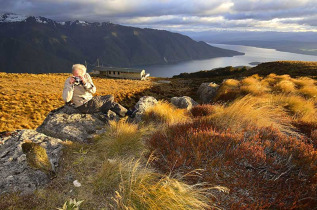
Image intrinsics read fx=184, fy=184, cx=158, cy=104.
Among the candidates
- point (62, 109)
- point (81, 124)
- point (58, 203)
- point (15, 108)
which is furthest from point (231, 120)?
point (15, 108)

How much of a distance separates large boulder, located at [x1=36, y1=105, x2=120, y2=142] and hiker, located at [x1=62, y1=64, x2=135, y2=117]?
0.26 meters

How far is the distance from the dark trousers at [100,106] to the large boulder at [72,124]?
19 centimetres

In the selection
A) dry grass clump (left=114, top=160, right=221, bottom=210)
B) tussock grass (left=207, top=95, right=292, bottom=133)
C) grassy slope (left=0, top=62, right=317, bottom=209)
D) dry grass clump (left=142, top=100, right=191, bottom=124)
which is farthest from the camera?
dry grass clump (left=142, top=100, right=191, bottom=124)

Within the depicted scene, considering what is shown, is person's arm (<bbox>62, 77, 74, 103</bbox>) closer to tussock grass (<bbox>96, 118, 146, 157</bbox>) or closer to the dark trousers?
the dark trousers

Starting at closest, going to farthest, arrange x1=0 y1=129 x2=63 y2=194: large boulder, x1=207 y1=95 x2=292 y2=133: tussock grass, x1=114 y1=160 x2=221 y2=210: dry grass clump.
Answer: x1=114 y1=160 x2=221 y2=210: dry grass clump → x1=0 y1=129 x2=63 y2=194: large boulder → x1=207 y1=95 x2=292 y2=133: tussock grass

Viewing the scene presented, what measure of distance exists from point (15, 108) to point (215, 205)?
1412 cm

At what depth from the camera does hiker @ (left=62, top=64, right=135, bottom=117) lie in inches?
252

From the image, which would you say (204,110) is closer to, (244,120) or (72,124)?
(244,120)

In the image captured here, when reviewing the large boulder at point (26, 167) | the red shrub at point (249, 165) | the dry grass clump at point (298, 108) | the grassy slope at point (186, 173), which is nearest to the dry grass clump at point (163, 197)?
the grassy slope at point (186, 173)

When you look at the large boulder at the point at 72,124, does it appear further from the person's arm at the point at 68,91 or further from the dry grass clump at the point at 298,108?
the dry grass clump at the point at 298,108

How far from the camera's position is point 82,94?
6941 mm

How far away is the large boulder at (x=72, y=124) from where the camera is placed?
18.2 ft

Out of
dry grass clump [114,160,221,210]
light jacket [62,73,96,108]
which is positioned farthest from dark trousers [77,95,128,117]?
dry grass clump [114,160,221,210]

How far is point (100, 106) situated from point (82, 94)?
0.81m
